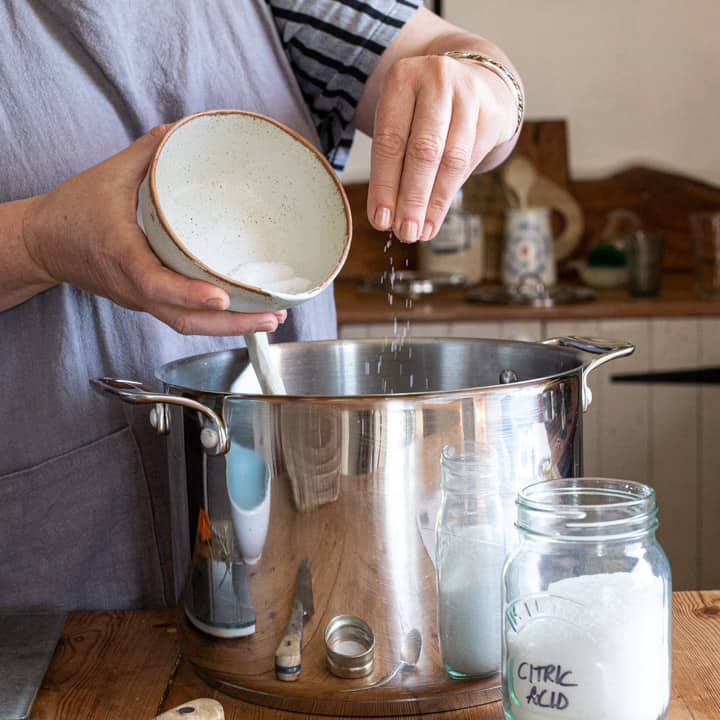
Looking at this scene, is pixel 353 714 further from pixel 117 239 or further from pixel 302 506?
pixel 117 239

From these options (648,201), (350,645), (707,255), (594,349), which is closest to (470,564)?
(350,645)

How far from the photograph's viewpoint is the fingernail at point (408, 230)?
0.75 metres

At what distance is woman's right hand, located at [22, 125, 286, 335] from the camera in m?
0.68

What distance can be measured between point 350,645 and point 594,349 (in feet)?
0.91

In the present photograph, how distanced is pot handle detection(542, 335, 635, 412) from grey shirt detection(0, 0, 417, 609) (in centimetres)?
33

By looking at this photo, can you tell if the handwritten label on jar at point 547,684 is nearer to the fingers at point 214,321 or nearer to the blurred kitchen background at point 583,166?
the fingers at point 214,321

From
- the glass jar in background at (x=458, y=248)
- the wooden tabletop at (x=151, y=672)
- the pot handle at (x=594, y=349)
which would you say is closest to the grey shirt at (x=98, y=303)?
the wooden tabletop at (x=151, y=672)

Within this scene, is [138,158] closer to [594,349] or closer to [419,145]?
[419,145]

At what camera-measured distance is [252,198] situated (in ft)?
2.64

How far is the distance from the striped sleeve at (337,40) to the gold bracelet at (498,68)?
11 cm

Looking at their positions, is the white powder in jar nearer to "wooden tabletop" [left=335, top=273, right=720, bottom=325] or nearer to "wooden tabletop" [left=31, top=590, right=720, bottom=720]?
"wooden tabletop" [left=31, top=590, right=720, bottom=720]

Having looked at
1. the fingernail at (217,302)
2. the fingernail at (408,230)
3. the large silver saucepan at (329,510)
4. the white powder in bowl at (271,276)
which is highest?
the fingernail at (408,230)

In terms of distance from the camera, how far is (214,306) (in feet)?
2.18

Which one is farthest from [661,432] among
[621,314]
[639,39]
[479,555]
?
[479,555]
